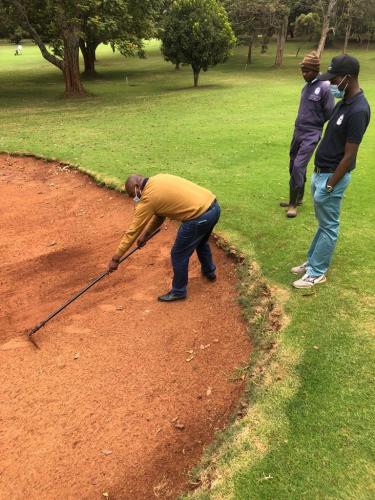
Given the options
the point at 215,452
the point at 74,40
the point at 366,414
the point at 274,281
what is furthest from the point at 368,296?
the point at 74,40

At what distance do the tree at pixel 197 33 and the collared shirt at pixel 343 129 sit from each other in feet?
66.4

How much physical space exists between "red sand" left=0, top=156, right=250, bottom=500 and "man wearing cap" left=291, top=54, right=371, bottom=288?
1230 mm

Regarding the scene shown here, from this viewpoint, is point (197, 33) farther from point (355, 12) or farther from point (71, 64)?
point (355, 12)

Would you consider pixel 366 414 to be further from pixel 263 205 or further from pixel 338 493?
pixel 263 205

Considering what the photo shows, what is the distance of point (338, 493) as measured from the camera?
307 centimetres

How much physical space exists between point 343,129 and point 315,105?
227 centimetres

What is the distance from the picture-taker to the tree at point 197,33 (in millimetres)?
22547

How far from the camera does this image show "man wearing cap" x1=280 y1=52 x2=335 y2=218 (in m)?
6.23

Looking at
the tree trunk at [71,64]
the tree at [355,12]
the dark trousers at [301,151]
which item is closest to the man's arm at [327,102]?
the dark trousers at [301,151]

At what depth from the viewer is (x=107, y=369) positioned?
4645 millimetres

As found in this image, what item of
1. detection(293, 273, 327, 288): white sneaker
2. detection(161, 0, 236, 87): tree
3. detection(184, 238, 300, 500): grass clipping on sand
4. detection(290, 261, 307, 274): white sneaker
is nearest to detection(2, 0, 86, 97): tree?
detection(161, 0, 236, 87): tree

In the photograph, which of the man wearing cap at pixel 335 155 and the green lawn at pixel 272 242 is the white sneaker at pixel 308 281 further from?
the green lawn at pixel 272 242

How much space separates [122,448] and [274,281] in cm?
276

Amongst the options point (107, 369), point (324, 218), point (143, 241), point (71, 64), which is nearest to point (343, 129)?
point (324, 218)
